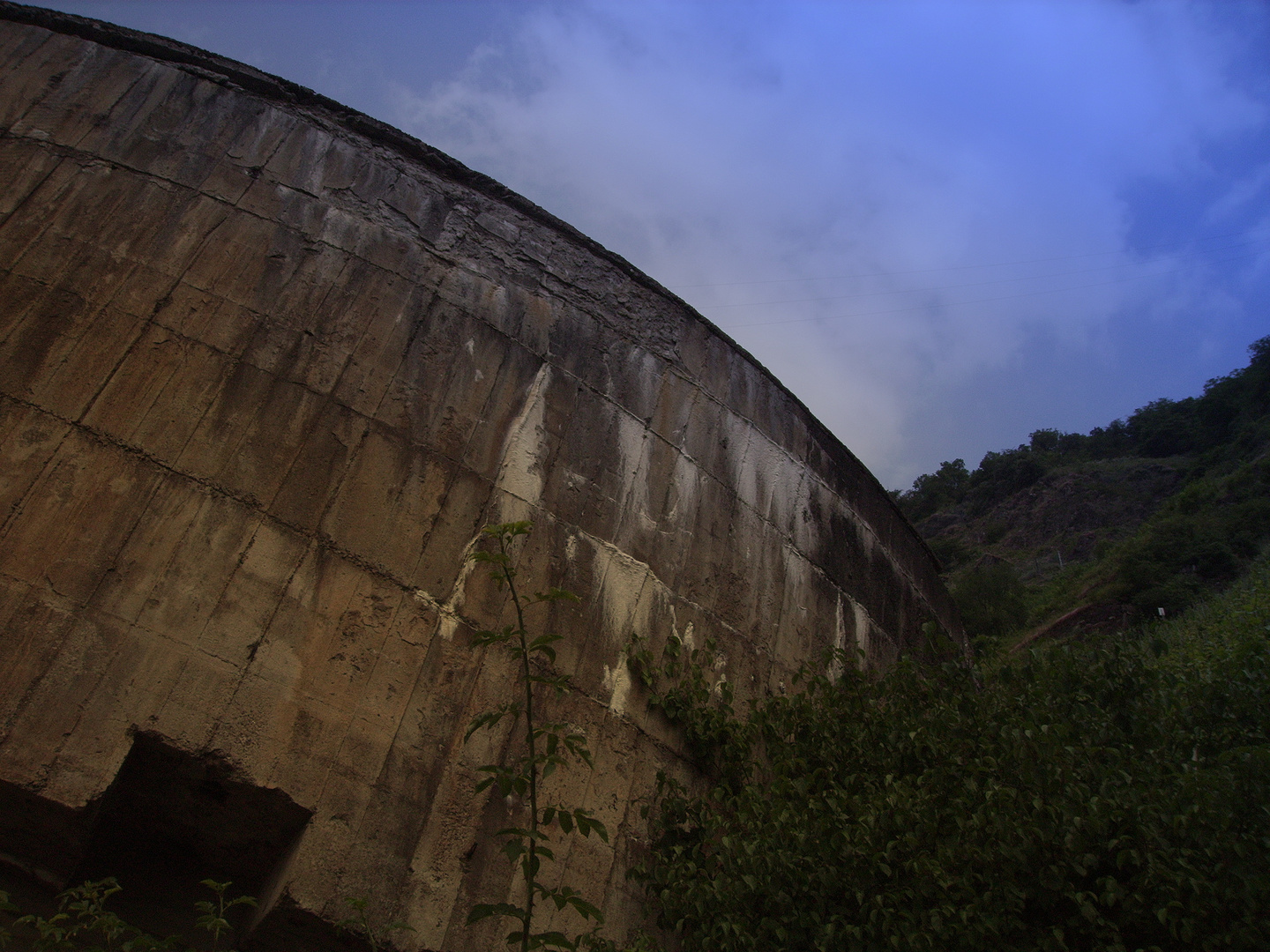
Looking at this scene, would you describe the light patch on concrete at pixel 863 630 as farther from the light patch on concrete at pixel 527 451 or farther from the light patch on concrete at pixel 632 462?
the light patch on concrete at pixel 527 451

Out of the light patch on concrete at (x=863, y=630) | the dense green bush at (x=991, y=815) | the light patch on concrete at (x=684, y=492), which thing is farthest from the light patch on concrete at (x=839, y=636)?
the light patch on concrete at (x=684, y=492)

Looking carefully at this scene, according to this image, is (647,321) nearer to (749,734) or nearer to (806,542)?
(806,542)

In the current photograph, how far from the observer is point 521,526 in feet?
9.50

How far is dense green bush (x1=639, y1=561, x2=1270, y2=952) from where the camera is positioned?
3.09 m

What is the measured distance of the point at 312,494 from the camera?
379 centimetres

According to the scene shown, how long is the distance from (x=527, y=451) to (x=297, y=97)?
2.65 meters

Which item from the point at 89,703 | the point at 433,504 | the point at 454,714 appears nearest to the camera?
the point at 89,703

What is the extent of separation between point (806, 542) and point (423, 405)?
2.86 meters

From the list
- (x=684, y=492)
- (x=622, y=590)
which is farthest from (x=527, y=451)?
(x=684, y=492)

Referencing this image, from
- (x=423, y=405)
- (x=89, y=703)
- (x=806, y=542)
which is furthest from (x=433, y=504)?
(x=806, y=542)

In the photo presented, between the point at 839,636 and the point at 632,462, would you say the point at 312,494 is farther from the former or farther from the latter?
the point at 839,636

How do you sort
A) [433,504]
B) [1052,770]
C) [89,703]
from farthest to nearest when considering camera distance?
[433,504] < [1052,770] < [89,703]

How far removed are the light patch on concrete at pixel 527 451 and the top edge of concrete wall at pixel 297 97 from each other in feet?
4.42

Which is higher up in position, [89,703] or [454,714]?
[454,714]
